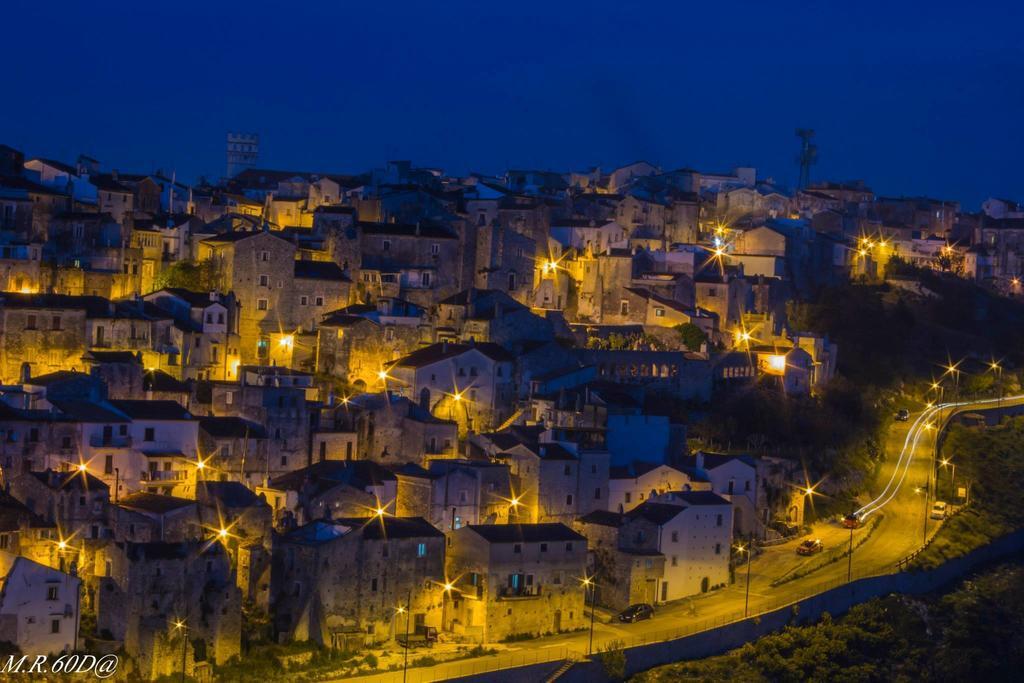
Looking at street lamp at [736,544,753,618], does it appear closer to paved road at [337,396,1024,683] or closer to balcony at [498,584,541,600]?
paved road at [337,396,1024,683]

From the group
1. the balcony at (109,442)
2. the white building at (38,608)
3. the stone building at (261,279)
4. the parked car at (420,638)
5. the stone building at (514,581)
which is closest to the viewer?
the white building at (38,608)

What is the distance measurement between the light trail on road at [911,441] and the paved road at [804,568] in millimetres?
31

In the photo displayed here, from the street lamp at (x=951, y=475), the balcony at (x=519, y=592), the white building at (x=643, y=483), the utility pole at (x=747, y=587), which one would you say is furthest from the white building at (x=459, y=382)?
the street lamp at (x=951, y=475)

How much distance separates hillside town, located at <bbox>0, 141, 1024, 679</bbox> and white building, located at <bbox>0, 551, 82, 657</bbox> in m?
0.05

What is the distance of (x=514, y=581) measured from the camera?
128 feet

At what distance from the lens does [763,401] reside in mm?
52438

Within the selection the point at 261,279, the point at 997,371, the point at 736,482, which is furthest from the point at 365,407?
the point at 997,371

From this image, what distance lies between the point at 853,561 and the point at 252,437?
50.8 feet

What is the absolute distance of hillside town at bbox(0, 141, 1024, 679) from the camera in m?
36.5

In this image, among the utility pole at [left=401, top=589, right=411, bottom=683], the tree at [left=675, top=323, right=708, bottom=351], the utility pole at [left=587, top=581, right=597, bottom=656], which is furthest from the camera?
the tree at [left=675, top=323, right=708, bottom=351]

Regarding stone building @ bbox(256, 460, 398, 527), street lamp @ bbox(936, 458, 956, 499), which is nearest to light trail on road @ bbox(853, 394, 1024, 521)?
street lamp @ bbox(936, 458, 956, 499)

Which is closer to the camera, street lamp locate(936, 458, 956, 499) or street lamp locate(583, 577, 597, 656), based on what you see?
street lamp locate(583, 577, 597, 656)

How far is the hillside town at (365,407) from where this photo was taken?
120 ft

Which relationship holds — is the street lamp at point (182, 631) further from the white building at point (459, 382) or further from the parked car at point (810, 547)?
the parked car at point (810, 547)
